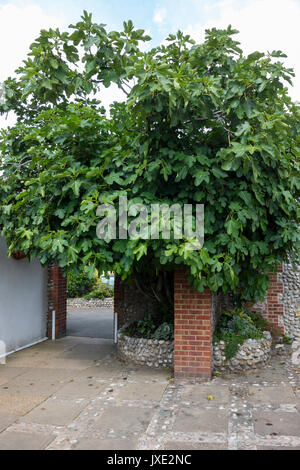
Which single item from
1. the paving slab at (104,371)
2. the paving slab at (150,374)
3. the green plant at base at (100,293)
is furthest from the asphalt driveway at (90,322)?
Answer: the paving slab at (150,374)

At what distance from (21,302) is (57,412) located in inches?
137

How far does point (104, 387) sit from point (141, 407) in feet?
3.00

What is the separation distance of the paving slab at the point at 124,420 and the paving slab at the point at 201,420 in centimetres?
34

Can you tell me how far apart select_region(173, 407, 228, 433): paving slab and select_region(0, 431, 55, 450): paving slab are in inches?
48.9

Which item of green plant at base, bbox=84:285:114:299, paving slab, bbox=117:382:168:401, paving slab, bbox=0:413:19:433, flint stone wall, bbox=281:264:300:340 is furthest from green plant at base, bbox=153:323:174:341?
green plant at base, bbox=84:285:114:299

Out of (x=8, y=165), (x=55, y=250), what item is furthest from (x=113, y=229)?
(x=8, y=165)

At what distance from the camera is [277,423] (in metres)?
3.96

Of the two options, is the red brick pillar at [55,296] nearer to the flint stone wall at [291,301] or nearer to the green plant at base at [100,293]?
the flint stone wall at [291,301]

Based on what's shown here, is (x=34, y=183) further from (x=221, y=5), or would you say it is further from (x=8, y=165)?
(x=221, y=5)

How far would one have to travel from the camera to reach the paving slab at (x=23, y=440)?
3424mm

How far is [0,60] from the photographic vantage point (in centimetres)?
661

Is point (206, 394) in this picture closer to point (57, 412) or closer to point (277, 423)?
point (277, 423)

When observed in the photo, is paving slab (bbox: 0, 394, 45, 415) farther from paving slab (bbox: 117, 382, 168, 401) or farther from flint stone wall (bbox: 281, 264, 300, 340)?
flint stone wall (bbox: 281, 264, 300, 340)

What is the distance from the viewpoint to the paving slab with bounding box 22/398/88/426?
4031mm
